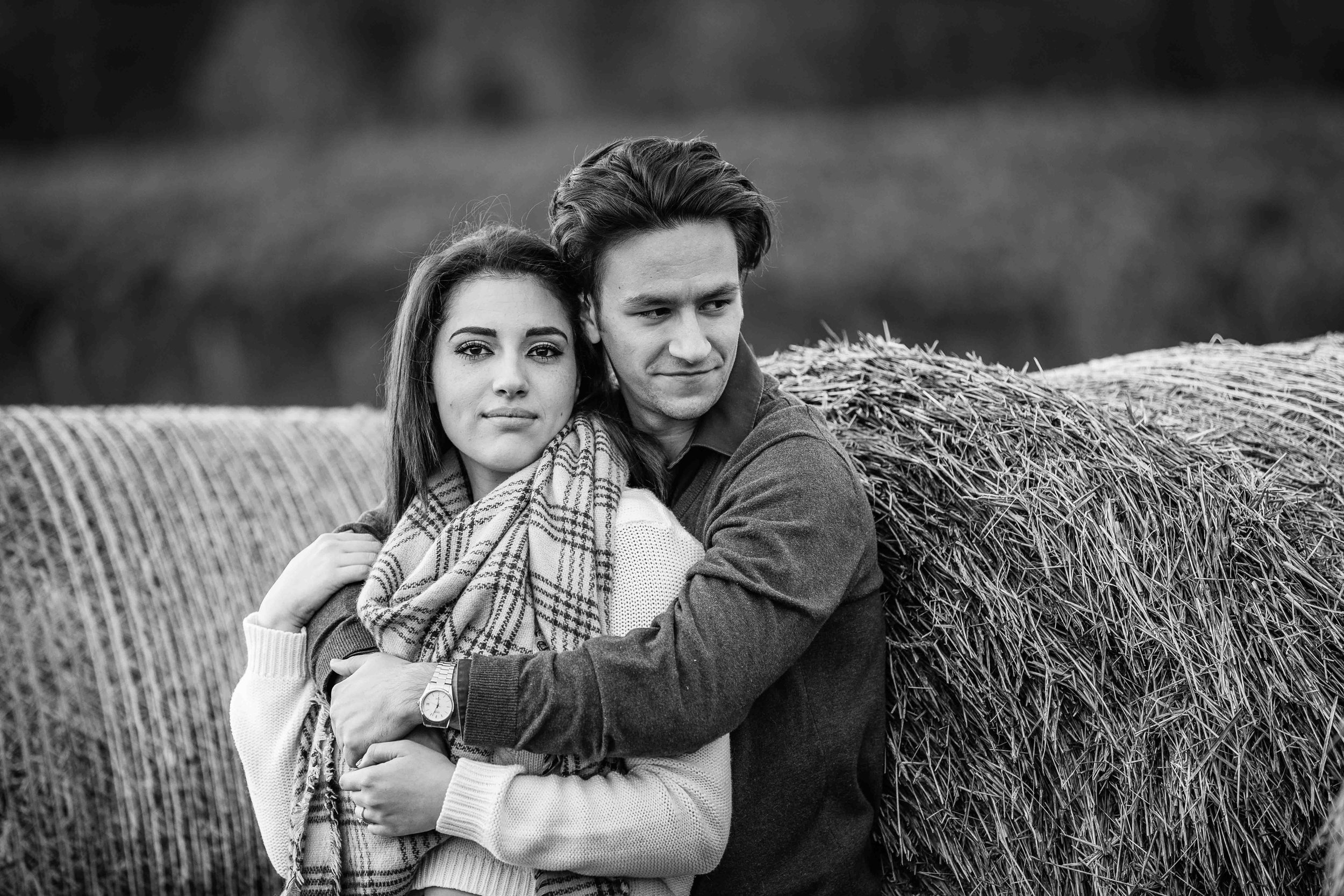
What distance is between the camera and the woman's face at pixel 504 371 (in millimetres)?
2295

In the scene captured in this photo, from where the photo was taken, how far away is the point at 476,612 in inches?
81.9

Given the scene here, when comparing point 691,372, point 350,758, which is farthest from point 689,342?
point 350,758

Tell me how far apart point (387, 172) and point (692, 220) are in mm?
7243

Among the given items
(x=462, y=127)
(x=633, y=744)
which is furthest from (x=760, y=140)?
(x=633, y=744)

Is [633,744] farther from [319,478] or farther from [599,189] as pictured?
[319,478]

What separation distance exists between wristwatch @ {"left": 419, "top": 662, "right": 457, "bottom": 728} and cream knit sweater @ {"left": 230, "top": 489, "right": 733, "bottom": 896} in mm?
99

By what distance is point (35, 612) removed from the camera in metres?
2.89

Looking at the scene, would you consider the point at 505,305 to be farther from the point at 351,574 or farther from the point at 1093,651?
the point at 1093,651

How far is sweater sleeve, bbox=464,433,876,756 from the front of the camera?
6.20ft

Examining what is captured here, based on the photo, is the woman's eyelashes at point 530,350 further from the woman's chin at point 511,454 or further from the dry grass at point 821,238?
the dry grass at point 821,238

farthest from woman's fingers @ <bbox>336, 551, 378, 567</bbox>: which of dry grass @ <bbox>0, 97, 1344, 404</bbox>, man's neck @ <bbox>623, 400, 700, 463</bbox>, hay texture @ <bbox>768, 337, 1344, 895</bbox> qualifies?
dry grass @ <bbox>0, 97, 1344, 404</bbox>

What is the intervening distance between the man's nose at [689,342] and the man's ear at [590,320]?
0.21 meters

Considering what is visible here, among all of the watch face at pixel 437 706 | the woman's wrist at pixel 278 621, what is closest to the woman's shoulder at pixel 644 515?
the watch face at pixel 437 706

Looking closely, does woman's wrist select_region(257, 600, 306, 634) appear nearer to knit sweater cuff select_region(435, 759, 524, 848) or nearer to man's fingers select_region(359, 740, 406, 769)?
man's fingers select_region(359, 740, 406, 769)
